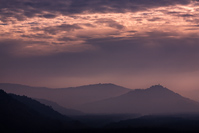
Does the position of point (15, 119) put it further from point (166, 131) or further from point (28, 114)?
point (166, 131)

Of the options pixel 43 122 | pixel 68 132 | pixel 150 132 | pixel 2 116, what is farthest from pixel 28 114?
pixel 150 132

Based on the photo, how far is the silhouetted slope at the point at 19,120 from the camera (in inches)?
6186

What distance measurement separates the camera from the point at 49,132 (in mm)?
159625

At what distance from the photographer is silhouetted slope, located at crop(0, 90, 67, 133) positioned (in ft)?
516

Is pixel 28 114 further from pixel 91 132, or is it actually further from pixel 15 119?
pixel 91 132

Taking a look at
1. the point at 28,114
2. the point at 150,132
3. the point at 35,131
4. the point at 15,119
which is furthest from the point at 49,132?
the point at 150,132

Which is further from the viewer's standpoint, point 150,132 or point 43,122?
point 43,122

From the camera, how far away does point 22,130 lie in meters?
156

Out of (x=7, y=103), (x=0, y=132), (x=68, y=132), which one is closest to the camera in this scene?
(x=0, y=132)

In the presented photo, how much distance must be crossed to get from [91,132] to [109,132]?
1055cm

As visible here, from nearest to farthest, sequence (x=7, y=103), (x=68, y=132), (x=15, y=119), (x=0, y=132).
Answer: (x=0, y=132), (x=68, y=132), (x=15, y=119), (x=7, y=103)

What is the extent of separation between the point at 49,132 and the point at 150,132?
47.7m

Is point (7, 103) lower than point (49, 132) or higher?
higher

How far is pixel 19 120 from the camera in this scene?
550 ft
